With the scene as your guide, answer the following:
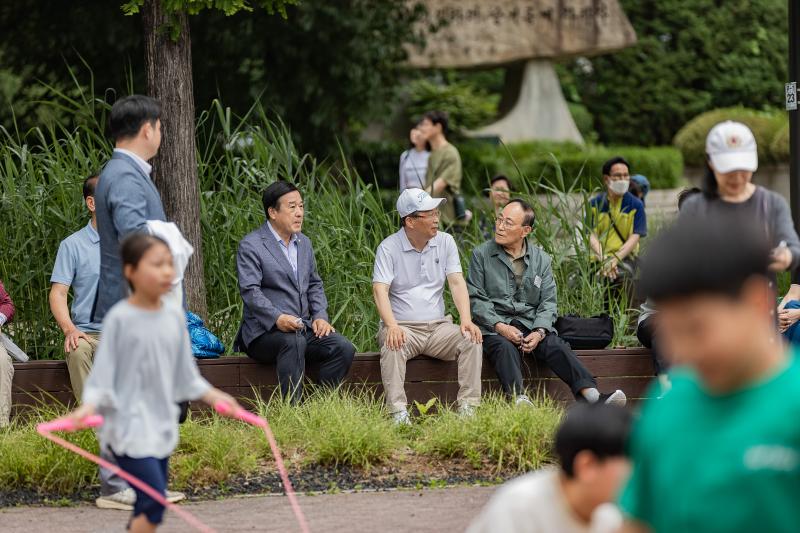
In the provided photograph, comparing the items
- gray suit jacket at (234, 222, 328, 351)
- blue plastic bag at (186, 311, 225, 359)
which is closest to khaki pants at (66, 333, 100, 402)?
blue plastic bag at (186, 311, 225, 359)

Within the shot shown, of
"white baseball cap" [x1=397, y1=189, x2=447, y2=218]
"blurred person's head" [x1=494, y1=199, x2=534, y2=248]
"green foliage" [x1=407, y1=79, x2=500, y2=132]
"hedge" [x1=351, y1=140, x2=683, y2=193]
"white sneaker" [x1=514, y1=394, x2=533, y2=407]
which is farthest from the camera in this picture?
"green foliage" [x1=407, y1=79, x2=500, y2=132]

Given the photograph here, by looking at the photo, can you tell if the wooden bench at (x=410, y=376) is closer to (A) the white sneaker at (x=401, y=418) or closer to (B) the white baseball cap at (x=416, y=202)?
(A) the white sneaker at (x=401, y=418)

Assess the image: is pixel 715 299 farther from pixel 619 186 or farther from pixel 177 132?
pixel 619 186

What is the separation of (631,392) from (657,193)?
1223 centimetres

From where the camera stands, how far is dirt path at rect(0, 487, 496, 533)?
5.66 metres

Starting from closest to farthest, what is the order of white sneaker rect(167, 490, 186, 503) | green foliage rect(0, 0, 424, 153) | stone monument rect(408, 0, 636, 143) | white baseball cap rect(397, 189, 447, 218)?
white sneaker rect(167, 490, 186, 503) < white baseball cap rect(397, 189, 447, 218) < green foliage rect(0, 0, 424, 153) < stone monument rect(408, 0, 636, 143)

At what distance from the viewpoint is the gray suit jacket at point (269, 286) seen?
7.65 meters

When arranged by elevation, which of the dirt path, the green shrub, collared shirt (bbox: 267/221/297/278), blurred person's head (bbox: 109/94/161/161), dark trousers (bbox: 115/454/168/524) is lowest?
the green shrub

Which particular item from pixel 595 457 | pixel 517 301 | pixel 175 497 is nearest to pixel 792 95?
pixel 517 301

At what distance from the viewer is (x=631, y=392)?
26.9 feet

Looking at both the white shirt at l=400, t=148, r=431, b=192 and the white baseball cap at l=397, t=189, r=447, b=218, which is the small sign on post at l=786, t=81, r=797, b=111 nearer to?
the white baseball cap at l=397, t=189, r=447, b=218

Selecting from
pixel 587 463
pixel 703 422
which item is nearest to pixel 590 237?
pixel 587 463

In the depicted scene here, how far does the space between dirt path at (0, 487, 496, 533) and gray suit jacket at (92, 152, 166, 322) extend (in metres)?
0.99

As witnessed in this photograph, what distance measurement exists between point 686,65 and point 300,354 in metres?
21.1
